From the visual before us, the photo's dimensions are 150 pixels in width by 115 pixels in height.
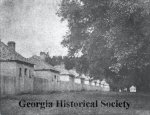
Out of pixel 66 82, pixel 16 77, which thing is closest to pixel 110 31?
pixel 16 77

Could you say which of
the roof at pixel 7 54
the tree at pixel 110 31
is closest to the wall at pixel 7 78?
the roof at pixel 7 54

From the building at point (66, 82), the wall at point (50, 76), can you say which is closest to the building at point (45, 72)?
the wall at point (50, 76)

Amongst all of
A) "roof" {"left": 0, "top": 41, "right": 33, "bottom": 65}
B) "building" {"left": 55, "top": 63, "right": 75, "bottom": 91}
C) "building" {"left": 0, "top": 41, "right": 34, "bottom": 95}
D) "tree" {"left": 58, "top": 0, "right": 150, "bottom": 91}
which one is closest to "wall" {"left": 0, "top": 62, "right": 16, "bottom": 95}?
"building" {"left": 0, "top": 41, "right": 34, "bottom": 95}

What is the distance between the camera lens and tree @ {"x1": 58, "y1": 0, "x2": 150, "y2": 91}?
25.2 meters

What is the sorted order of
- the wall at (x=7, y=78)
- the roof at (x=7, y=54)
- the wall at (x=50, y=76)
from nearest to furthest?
the wall at (x=7, y=78), the roof at (x=7, y=54), the wall at (x=50, y=76)

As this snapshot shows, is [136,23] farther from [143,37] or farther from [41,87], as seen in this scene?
[41,87]

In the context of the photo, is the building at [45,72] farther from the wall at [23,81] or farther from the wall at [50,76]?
the wall at [23,81]

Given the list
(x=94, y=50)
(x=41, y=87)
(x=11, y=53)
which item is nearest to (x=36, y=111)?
(x=94, y=50)

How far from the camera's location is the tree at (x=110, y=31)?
2516cm

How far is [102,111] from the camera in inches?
810

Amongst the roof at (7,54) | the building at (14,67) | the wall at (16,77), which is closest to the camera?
the wall at (16,77)

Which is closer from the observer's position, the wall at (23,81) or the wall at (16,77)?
the wall at (16,77)

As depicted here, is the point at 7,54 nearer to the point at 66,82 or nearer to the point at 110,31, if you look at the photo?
the point at 110,31

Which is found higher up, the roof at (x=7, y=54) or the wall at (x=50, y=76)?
the roof at (x=7, y=54)
